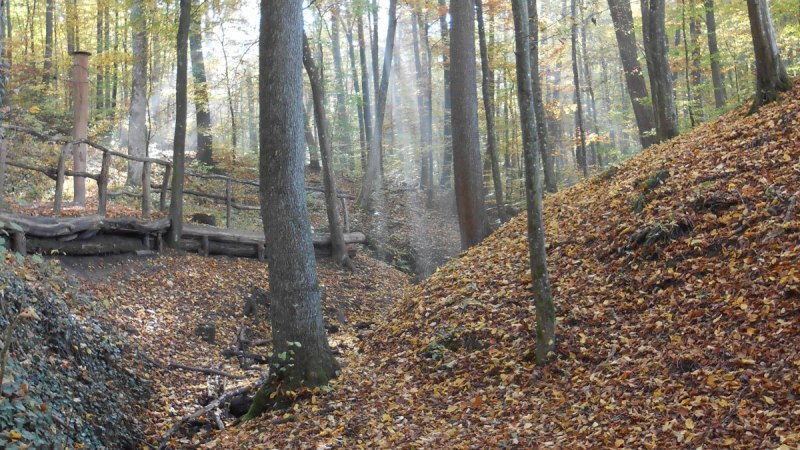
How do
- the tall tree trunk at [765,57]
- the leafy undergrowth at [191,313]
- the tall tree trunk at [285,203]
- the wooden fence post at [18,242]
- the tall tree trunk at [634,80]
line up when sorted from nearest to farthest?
the tall tree trunk at [285,203]
the leafy undergrowth at [191,313]
the wooden fence post at [18,242]
the tall tree trunk at [765,57]
the tall tree trunk at [634,80]

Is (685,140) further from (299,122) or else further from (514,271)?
(299,122)

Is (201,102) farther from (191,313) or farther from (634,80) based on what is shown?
(634,80)

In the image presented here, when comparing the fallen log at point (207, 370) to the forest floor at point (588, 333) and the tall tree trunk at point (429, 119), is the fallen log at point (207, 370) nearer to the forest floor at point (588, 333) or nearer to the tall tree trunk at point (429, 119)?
the forest floor at point (588, 333)

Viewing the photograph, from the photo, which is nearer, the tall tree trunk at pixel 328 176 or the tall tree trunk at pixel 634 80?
the tall tree trunk at pixel 328 176

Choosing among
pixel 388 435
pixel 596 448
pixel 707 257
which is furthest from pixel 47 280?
pixel 707 257

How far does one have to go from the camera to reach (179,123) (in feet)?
42.8

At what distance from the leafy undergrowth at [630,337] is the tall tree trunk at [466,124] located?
9.03 ft

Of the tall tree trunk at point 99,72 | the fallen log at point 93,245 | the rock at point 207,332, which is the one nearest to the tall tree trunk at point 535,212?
the rock at point 207,332

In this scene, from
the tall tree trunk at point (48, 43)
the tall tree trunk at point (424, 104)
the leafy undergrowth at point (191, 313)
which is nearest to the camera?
the leafy undergrowth at point (191, 313)

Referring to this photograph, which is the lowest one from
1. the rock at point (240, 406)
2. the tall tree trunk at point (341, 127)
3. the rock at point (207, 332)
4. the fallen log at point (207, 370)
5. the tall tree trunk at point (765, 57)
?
the rock at point (240, 406)

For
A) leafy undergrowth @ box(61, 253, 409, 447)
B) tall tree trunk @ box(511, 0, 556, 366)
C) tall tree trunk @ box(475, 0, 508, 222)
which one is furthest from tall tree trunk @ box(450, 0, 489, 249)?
tall tree trunk @ box(511, 0, 556, 366)

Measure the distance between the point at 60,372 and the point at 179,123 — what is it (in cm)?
770

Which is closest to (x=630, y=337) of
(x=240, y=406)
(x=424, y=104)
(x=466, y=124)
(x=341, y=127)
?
(x=240, y=406)

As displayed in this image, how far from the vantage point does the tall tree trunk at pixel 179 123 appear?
40.9ft
